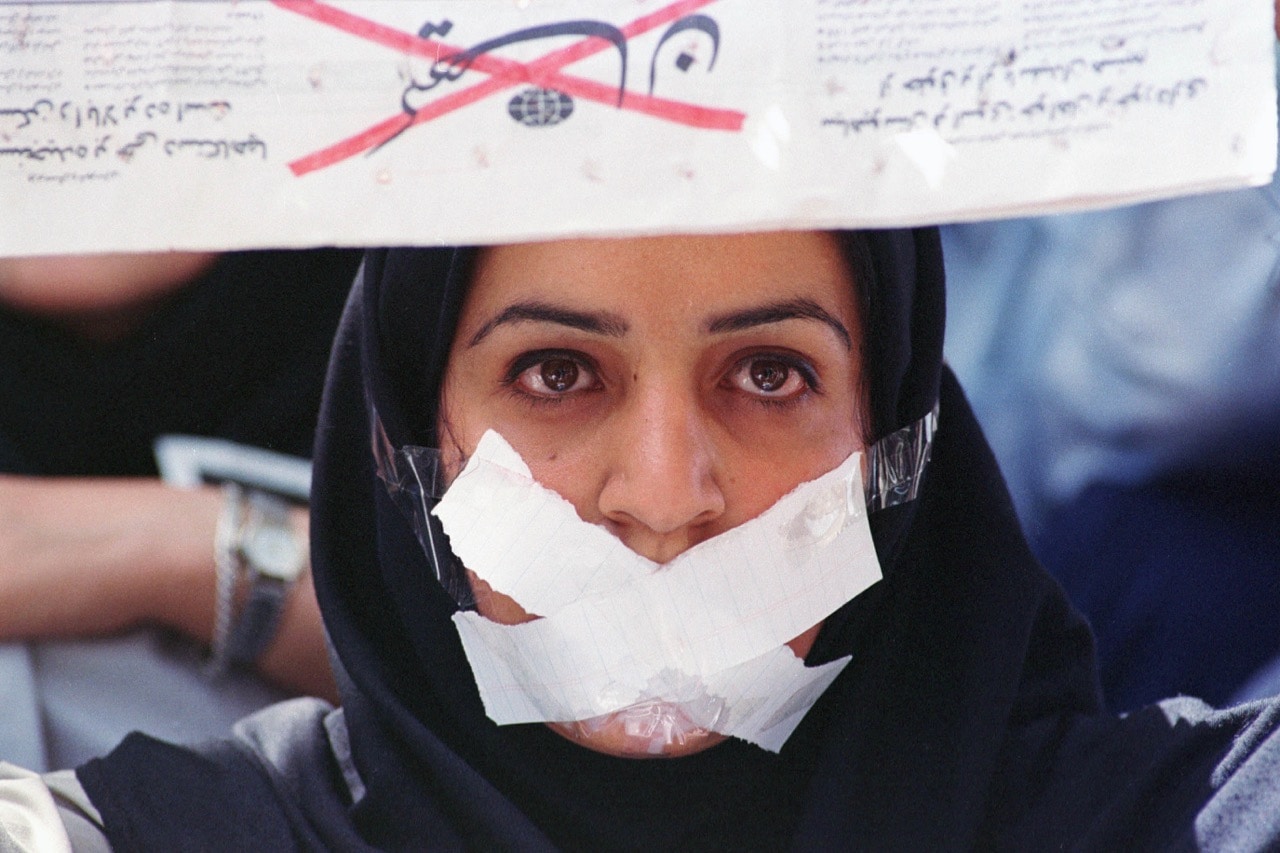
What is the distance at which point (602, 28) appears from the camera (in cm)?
117

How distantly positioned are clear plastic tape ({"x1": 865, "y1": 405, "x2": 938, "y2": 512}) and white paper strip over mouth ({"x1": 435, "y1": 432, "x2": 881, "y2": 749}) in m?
0.13

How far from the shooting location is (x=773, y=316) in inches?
62.2

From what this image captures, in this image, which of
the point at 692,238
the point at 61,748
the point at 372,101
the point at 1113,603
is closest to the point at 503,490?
the point at 692,238

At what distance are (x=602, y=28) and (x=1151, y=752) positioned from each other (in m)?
1.08

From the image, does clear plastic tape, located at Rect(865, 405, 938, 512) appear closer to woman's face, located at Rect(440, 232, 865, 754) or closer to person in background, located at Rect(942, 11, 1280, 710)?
woman's face, located at Rect(440, 232, 865, 754)

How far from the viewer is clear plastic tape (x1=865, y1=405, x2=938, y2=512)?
174 cm

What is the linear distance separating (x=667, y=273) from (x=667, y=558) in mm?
304

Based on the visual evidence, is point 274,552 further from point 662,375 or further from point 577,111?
point 577,111

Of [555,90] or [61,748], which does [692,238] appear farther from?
[61,748]

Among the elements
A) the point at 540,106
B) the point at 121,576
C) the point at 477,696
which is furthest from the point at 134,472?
the point at 540,106

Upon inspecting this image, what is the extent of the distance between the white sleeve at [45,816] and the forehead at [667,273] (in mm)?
724

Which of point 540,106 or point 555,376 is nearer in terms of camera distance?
point 540,106

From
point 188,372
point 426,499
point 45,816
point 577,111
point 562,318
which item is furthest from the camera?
point 188,372

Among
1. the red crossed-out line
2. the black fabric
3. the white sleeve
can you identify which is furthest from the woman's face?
the black fabric
